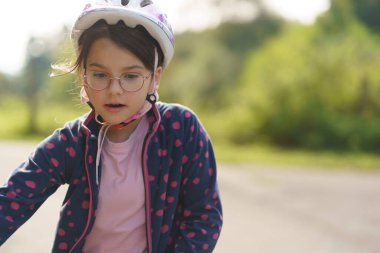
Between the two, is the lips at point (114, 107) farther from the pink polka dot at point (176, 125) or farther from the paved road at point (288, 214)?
the paved road at point (288, 214)

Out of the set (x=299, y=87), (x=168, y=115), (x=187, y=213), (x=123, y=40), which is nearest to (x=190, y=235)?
(x=187, y=213)

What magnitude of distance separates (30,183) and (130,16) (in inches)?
24.2

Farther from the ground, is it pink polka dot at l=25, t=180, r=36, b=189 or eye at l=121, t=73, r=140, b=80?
eye at l=121, t=73, r=140, b=80

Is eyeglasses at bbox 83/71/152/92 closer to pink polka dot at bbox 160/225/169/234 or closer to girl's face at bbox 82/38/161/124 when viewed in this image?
girl's face at bbox 82/38/161/124

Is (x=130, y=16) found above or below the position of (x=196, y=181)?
above

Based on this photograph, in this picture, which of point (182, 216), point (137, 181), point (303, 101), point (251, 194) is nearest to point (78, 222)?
point (137, 181)

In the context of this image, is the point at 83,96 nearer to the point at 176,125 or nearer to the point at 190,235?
the point at 176,125

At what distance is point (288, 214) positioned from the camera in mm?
6672

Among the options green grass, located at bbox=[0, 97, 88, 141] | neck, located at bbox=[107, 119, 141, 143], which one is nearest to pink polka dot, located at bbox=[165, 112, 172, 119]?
neck, located at bbox=[107, 119, 141, 143]

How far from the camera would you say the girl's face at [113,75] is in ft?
5.85

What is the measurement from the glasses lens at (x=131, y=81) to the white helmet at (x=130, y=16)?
0.47 feet

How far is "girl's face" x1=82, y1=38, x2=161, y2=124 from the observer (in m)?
1.78

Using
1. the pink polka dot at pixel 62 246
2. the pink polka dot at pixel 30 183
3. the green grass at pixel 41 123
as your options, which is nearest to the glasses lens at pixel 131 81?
the pink polka dot at pixel 30 183

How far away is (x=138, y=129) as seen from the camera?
6.40ft
